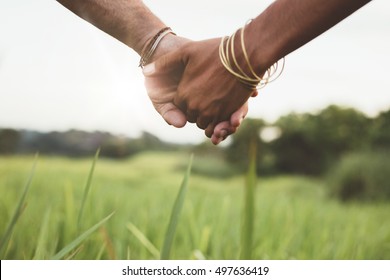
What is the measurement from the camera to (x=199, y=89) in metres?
1.25

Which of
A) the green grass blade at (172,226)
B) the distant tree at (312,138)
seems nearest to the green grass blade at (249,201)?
the green grass blade at (172,226)

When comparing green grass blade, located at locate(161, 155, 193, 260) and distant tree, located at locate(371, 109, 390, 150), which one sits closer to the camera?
green grass blade, located at locate(161, 155, 193, 260)

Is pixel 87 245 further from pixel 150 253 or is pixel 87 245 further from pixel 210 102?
pixel 210 102

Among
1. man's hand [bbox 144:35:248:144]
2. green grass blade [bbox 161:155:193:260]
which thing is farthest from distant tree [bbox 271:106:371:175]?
green grass blade [bbox 161:155:193:260]

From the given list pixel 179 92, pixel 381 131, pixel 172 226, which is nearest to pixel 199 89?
pixel 179 92

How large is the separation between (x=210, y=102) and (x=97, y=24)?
1.29 ft

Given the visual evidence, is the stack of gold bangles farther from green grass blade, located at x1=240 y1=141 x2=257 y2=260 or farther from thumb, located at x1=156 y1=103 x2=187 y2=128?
green grass blade, located at x1=240 y1=141 x2=257 y2=260

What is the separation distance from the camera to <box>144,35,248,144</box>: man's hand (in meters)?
1.24

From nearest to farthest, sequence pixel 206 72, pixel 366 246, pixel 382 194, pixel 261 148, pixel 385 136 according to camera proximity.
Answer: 1. pixel 206 72
2. pixel 366 246
3. pixel 382 194
4. pixel 385 136
5. pixel 261 148

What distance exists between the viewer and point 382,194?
363 centimetres

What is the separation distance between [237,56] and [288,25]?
14 centimetres

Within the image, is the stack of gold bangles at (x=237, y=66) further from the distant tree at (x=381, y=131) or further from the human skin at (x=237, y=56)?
the distant tree at (x=381, y=131)

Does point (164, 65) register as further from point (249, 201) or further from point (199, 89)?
point (249, 201)
